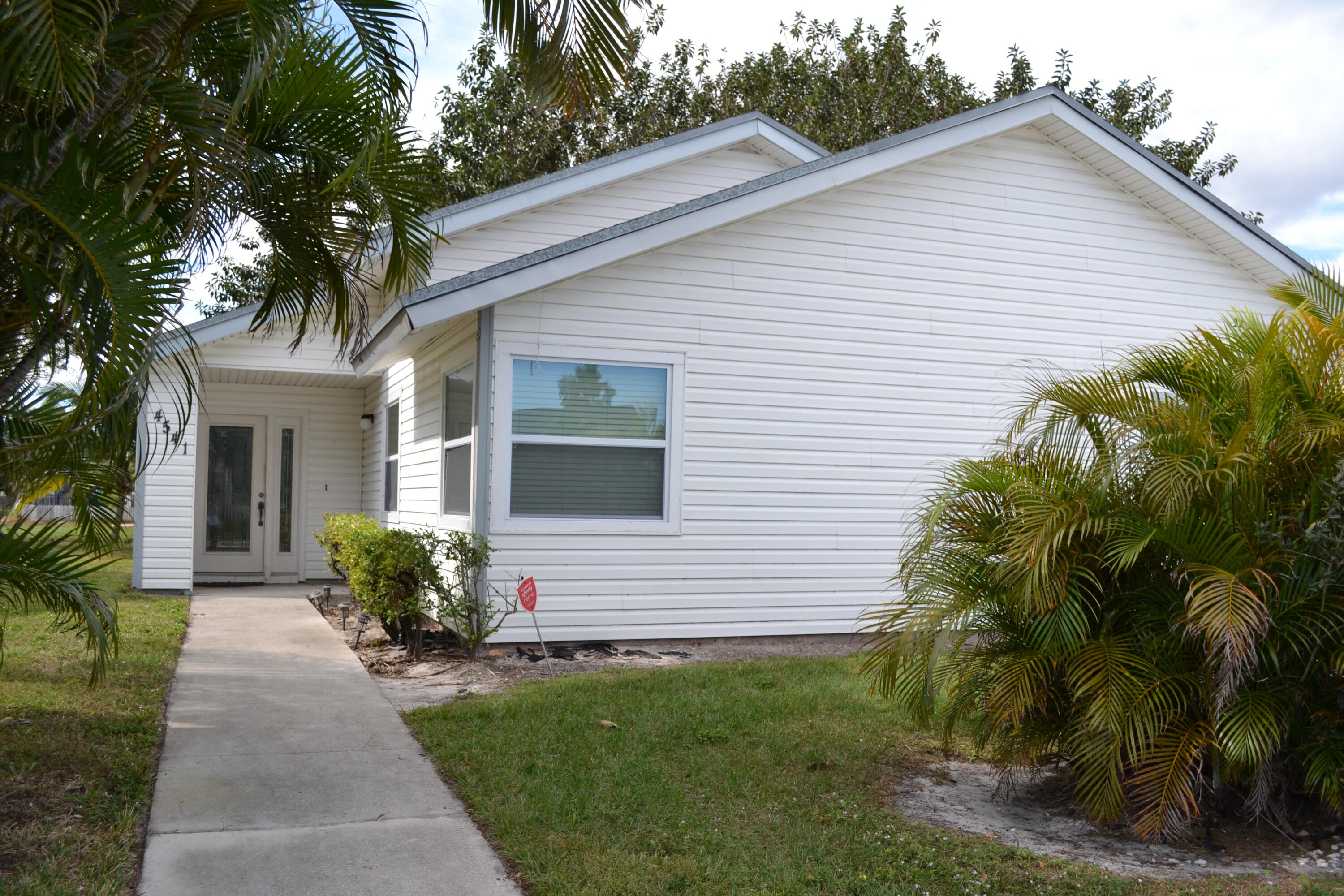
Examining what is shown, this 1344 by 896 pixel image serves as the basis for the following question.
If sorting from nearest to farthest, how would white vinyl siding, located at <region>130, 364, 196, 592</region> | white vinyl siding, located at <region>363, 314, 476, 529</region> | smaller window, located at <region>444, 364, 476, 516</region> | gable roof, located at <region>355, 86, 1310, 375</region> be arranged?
gable roof, located at <region>355, 86, 1310, 375</region>
smaller window, located at <region>444, 364, 476, 516</region>
white vinyl siding, located at <region>363, 314, 476, 529</region>
white vinyl siding, located at <region>130, 364, 196, 592</region>

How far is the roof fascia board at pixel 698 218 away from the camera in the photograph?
8305mm

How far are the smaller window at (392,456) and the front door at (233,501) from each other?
110 inches

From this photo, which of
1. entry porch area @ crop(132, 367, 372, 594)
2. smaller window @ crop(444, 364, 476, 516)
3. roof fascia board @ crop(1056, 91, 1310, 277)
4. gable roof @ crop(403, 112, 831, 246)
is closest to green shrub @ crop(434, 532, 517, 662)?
smaller window @ crop(444, 364, 476, 516)

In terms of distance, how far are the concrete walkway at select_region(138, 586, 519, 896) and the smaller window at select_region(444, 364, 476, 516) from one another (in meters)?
1.95

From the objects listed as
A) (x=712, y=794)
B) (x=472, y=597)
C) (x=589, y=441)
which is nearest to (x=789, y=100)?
Answer: (x=589, y=441)

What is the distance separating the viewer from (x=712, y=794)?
5078 millimetres

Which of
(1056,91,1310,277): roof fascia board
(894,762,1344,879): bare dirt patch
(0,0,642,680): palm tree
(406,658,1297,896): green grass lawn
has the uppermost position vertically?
(1056,91,1310,277): roof fascia board

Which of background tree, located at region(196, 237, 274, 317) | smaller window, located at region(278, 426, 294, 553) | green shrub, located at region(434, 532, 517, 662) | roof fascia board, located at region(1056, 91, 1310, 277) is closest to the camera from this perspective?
green shrub, located at region(434, 532, 517, 662)

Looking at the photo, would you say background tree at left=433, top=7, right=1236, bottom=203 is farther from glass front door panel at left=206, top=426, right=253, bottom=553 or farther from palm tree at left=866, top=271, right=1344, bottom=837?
palm tree at left=866, top=271, right=1344, bottom=837

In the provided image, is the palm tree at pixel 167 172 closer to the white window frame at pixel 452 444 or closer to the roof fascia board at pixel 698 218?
the roof fascia board at pixel 698 218

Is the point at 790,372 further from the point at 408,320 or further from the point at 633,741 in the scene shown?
the point at 633,741

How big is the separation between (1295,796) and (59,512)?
644 centimetres

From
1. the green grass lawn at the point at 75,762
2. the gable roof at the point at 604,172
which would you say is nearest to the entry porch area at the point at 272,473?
the gable roof at the point at 604,172

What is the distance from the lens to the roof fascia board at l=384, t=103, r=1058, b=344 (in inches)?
327
